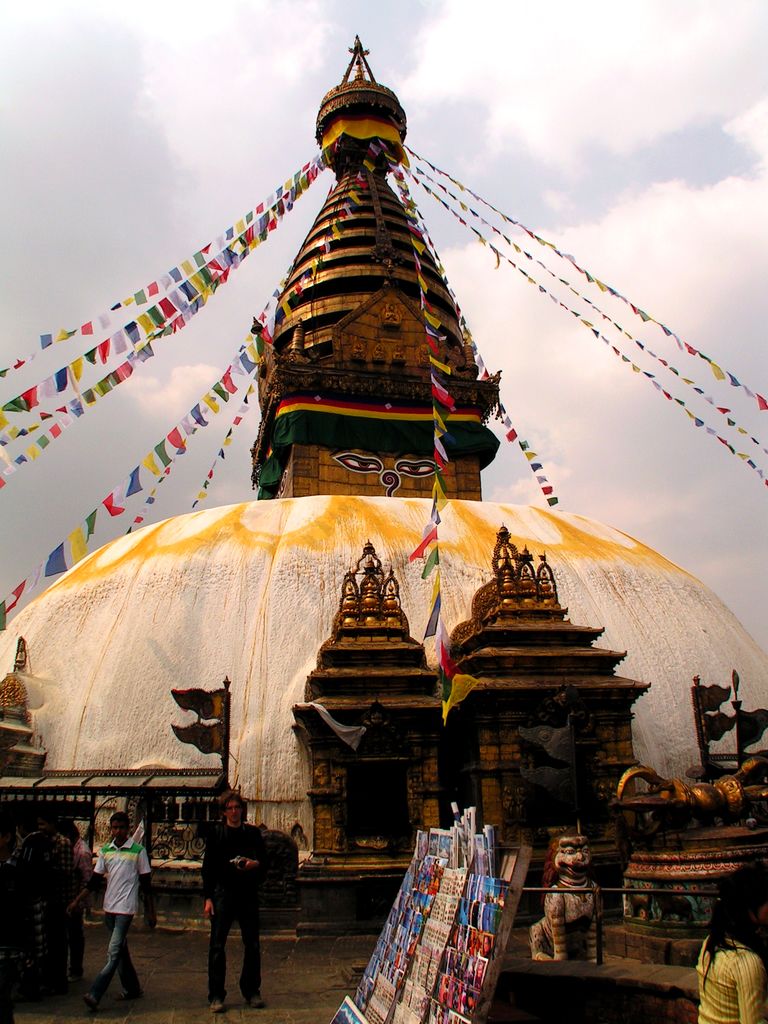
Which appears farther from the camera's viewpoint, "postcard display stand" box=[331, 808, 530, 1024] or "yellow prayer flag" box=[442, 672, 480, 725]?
"yellow prayer flag" box=[442, 672, 480, 725]

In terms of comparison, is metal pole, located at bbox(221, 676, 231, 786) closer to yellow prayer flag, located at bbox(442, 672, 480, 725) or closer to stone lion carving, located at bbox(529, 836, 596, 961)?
yellow prayer flag, located at bbox(442, 672, 480, 725)

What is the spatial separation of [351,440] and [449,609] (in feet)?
26.8

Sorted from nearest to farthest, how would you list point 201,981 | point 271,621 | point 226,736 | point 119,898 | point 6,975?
point 6,975
point 119,898
point 201,981
point 226,736
point 271,621

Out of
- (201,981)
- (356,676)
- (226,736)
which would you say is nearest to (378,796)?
(356,676)

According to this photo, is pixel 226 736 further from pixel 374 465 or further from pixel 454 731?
pixel 374 465

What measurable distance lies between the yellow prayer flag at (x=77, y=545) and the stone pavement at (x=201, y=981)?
460 cm

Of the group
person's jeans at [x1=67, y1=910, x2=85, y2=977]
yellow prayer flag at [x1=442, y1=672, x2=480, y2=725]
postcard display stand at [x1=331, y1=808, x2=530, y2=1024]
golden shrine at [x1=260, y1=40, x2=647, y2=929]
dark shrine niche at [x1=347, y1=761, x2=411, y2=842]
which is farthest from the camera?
dark shrine niche at [x1=347, y1=761, x2=411, y2=842]

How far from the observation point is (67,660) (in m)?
12.9

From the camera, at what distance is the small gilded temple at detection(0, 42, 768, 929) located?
32.3 ft

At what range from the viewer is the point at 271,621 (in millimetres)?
12594

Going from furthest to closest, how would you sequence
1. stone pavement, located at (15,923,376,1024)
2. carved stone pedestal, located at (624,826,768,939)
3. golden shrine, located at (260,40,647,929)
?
golden shrine, located at (260,40,647,929)
carved stone pedestal, located at (624,826,768,939)
stone pavement, located at (15,923,376,1024)

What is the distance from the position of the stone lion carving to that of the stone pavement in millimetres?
1565

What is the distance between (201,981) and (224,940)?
149 cm

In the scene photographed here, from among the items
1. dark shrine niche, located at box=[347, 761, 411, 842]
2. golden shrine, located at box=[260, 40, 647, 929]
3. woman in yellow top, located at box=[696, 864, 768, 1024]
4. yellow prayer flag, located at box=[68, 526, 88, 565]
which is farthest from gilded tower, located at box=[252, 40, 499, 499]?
woman in yellow top, located at box=[696, 864, 768, 1024]
